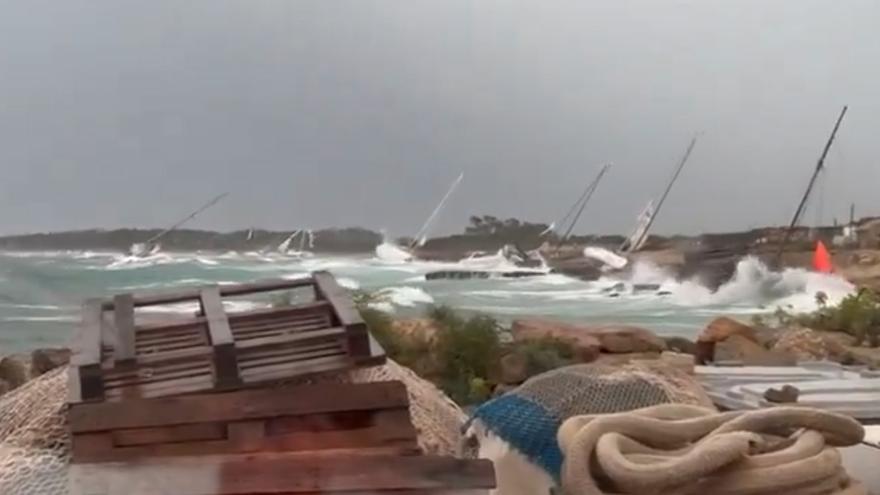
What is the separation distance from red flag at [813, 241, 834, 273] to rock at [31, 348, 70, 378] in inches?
91.3

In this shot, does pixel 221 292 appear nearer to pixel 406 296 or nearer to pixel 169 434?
pixel 169 434

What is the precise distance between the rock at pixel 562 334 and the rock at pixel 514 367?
9 cm

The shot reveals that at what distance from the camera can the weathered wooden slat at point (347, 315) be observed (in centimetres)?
212

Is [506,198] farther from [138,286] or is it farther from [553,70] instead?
Result: [138,286]

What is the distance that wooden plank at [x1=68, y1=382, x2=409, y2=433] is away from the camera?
1.84 metres

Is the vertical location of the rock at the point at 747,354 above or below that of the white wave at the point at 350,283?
below

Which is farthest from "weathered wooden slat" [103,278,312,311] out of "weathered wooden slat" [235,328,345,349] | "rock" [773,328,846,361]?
"rock" [773,328,846,361]

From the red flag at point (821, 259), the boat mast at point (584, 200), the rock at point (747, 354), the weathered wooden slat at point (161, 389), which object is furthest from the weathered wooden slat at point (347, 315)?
the red flag at point (821, 259)

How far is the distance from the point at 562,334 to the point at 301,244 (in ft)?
2.71

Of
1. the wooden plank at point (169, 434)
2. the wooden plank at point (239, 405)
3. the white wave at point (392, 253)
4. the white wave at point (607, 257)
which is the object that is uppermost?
the white wave at point (392, 253)

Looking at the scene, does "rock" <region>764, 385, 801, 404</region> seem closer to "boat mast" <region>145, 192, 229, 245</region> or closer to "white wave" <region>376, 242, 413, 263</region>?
"white wave" <region>376, 242, 413, 263</region>

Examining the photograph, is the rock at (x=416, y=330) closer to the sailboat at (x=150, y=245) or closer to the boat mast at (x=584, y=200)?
the boat mast at (x=584, y=200)

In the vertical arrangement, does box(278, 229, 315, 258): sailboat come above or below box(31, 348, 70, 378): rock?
→ above

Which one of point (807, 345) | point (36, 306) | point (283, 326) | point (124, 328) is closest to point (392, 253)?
point (36, 306)
